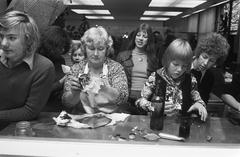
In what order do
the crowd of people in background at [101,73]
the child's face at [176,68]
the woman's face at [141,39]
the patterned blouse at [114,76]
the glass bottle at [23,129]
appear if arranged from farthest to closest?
the woman's face at [141,39]
the patterned blouse at [114,76]
the child's face at [176,68]
the crowd of people in background at [101,73]
the glass bottle at [23,129]

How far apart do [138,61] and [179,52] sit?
0.36 m

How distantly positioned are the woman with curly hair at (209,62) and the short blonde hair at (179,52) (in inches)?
3.8

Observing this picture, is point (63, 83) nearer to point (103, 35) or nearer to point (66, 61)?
point (66, 61)

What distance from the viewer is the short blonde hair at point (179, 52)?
137cm

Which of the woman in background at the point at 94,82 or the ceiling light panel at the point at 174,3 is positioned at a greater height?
the ceiling light panel at the point at 174,3

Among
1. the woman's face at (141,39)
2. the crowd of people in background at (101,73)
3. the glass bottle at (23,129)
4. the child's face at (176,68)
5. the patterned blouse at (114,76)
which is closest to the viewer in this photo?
the glass bottle at (23,129)

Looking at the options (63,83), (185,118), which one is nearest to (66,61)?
(63,83)

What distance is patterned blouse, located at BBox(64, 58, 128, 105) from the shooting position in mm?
1493

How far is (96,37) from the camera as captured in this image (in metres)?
1.44

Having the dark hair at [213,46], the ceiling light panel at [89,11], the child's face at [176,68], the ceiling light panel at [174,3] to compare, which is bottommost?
the child's face at [176,68]

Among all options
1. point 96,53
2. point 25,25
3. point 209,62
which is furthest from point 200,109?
point 25,25

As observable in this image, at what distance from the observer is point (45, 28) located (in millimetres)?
1398

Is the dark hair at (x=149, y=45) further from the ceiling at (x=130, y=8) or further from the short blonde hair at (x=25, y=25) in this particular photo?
the short blonde hair at (x=25, y=25)

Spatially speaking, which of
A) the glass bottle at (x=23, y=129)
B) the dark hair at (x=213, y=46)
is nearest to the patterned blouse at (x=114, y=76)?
the glass bottle at (x=23, y=129)
